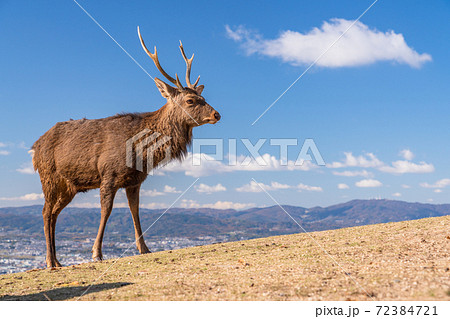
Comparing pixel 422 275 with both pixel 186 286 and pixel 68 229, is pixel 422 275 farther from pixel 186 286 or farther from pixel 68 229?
pixel 68 229

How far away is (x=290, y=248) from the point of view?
1010 centimetres

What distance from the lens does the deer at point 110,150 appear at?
12211 millimetres

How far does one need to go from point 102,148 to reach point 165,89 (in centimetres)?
253

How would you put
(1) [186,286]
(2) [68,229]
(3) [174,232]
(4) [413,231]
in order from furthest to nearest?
(2) [68,229], (3) [174,232], (4) [413,231], (1) [186,286]

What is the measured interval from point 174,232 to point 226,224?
2779cm

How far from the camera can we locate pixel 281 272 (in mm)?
7410

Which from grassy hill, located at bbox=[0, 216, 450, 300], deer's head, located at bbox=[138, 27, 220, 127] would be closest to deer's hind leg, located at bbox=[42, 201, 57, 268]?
grassy hill, located at bbox=[0, 216, 450, 300]

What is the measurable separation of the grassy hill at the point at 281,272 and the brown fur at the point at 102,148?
2.35 metres

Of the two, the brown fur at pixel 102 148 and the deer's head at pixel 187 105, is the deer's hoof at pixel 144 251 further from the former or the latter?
the deer's head at pixel 187 105

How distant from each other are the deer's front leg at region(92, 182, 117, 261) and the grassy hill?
88 cm

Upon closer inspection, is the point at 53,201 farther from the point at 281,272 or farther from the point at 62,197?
the point at 281,272

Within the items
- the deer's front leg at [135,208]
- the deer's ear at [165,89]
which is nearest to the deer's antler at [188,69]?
the deer's ear at [165,89]

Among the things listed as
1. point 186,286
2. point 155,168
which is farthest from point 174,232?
point 186,286

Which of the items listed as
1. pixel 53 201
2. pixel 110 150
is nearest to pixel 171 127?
pixel 110 150
